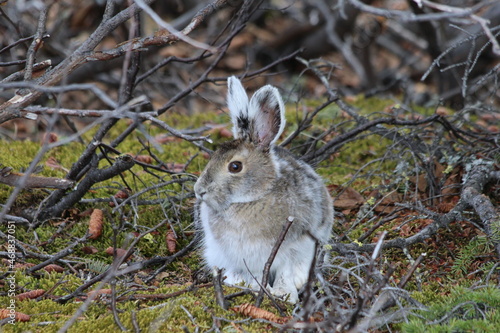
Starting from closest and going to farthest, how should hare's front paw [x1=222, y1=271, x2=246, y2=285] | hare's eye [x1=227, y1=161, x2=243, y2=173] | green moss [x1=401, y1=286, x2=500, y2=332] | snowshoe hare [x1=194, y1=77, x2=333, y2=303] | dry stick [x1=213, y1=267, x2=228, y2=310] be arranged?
1. green moss [x1=401, y1=286, x2=500, y2=332]
2. dry stick [x1=213, y1=267, x2=228, y2=310]
3. snowshoe hare [x1=194, y1=77, x2=333, y2=303]
4. hare's front paw [x1=222, y1=271, x2=246, y2=285]
5. hare's eye [x1=227, y1=161, x2=243, y2=173]

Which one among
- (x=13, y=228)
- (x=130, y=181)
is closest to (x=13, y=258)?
(x=13, y=228)

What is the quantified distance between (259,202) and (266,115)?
31.3 inches

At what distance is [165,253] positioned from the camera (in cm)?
563

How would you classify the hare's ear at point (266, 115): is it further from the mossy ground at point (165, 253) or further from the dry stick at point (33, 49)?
the dry stick at point (33, 49)

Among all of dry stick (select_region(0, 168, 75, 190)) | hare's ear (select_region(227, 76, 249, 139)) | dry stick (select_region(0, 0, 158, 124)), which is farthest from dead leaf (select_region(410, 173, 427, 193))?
dry stick (select_region(0, 168, 75, 190))

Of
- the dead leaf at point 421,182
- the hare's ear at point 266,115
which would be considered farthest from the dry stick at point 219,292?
the dead leaf at point 421,182

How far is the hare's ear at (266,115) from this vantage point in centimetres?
521

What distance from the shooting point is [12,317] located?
4059 millimetres

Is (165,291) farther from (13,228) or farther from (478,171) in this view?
(478,171)

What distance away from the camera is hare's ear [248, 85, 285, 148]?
17.1ft

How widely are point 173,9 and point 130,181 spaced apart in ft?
23.0

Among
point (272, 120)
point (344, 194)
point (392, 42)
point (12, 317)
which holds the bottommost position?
point (392, 42)

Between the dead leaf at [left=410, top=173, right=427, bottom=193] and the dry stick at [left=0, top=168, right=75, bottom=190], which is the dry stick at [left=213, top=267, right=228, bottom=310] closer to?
the dry stick at [left=0, top=168, right=75, bottom=190]

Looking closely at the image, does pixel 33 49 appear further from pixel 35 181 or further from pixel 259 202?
pixel 259 202
